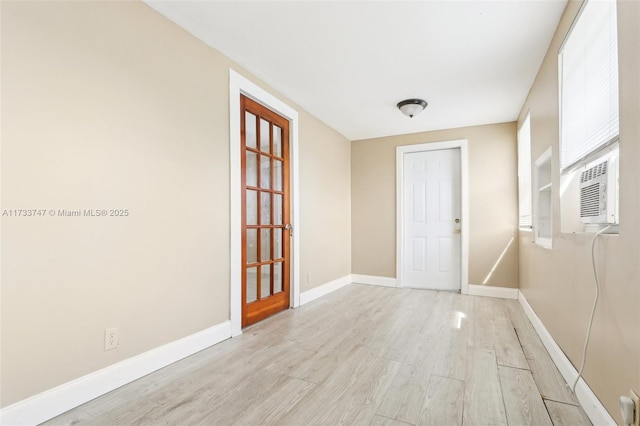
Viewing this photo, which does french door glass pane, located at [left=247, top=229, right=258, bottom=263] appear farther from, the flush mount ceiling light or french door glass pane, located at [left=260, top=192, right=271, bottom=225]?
the flush mount ceiling light

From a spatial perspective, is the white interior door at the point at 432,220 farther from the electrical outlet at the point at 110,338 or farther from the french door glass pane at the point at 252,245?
the electrical outlet at the point at 110,338

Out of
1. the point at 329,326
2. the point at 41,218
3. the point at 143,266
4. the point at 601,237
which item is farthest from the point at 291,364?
the point at 601,237

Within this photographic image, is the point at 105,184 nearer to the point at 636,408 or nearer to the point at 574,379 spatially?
the point at 636,408

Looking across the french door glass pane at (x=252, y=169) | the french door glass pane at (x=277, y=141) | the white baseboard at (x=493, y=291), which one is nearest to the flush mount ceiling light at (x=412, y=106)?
the french door glass pane at (x=277, y=141)

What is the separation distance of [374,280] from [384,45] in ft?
11.5

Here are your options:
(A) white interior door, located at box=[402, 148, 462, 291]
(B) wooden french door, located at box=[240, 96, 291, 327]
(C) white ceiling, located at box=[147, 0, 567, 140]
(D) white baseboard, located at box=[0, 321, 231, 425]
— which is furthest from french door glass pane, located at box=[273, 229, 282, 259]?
(A) white interior door, located at box=[402, 148, 462, 291]

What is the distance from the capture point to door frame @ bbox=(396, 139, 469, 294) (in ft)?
14.3

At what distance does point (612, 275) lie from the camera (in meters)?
1.36

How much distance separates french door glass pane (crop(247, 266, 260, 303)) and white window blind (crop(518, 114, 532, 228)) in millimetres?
2982

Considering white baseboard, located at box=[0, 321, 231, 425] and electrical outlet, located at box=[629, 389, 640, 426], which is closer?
electrical outlet, located at box=[629, 389, 640, 426]

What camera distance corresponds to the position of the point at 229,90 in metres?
2.65

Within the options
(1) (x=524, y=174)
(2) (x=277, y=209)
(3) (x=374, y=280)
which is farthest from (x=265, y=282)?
(1) (x=524, y=174)

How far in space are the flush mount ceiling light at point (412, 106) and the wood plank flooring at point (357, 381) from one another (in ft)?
7.67

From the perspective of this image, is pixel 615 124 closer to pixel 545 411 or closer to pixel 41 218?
pixel 545 411
